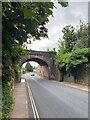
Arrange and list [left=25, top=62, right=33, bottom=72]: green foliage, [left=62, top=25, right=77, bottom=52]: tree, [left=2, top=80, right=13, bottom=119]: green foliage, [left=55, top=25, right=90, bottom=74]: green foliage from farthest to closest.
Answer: [left=25, top=62, right=33, bottom=72]: green foliage < [left=62, top=25, right=77, bottom=52]: tree < [left=55, top=25, right=90, bottom=74]: green foliage < [left=2, top=80, right=13, bottom=119]: green foliage

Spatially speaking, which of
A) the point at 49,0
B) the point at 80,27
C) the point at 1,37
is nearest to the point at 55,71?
the point at 80,27

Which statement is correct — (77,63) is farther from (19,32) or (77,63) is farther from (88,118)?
(19,32)

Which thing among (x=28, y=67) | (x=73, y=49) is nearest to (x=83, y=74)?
(x=73, y=49)

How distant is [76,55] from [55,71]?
878 inches

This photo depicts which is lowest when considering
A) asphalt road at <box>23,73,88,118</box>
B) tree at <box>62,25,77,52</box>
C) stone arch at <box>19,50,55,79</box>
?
asphalt road at <box>23,73,88,118</box>

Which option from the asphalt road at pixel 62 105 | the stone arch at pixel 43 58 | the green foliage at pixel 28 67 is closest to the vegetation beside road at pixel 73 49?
the stone arch at pixel 43 58

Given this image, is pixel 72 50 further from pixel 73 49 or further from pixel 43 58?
pixel 43 58

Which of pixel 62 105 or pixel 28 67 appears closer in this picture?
pixel 62 105

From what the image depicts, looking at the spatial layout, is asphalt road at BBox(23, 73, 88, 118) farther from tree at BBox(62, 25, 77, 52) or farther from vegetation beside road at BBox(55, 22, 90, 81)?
tree at BBox(62, 25, 77, 52)

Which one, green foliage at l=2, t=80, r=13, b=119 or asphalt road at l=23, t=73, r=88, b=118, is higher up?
green foliage at l=2, t=80, r=13, b=119

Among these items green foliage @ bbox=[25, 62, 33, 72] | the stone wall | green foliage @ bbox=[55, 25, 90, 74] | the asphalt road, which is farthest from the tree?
green foliage @ bbox=[25, 62, 33, 72]

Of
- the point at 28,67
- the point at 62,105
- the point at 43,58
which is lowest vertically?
the point at 62,105

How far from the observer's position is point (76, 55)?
134ft

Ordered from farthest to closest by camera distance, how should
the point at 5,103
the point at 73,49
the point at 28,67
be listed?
1. the point at 28,67
2. the point at 73,49
3. the point at 5,103
